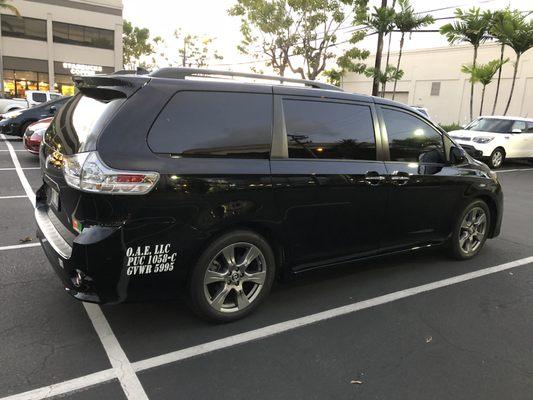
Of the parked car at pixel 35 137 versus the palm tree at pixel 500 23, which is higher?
the palm tree at pixel 500 23

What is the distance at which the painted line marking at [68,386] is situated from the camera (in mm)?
2665

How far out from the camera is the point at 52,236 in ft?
11.3

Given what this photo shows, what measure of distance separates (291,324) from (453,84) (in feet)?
99.9

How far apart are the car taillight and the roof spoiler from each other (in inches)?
19.6

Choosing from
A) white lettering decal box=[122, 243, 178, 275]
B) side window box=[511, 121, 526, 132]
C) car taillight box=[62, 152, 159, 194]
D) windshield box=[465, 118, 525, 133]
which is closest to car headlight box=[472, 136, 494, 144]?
windshield box=[465, 118, 525, 133]

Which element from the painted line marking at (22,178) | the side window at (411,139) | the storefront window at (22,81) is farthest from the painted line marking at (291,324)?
the storefront window at (22,81)

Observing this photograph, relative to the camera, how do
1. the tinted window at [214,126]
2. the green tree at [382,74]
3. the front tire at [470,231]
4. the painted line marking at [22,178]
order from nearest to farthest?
the tinted window at [214,126] → the front tire at [470,231] → the painted line marking at [22,178] → the green tree at [382,74]

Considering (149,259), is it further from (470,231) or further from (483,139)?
(483,139)

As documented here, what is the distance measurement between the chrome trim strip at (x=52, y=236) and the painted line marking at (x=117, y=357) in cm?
65

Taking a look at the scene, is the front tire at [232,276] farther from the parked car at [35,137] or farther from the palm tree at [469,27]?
the palm tree at [469,27]

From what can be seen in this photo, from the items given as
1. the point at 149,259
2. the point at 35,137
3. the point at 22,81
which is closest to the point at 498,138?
the point at 35,137

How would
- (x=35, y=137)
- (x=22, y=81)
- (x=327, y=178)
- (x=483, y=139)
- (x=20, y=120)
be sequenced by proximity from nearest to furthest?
(x=327, y=178) → (x=35, y=137) → (x=20, y=120) → (x=483, y=139) → (x=22, y=81)

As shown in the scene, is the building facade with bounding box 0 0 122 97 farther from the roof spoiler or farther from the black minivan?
the black minivan

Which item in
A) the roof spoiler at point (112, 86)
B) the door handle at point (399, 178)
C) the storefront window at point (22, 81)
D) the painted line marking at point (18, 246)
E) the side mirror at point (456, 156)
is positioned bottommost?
the painted line marking at point (18, 246)
